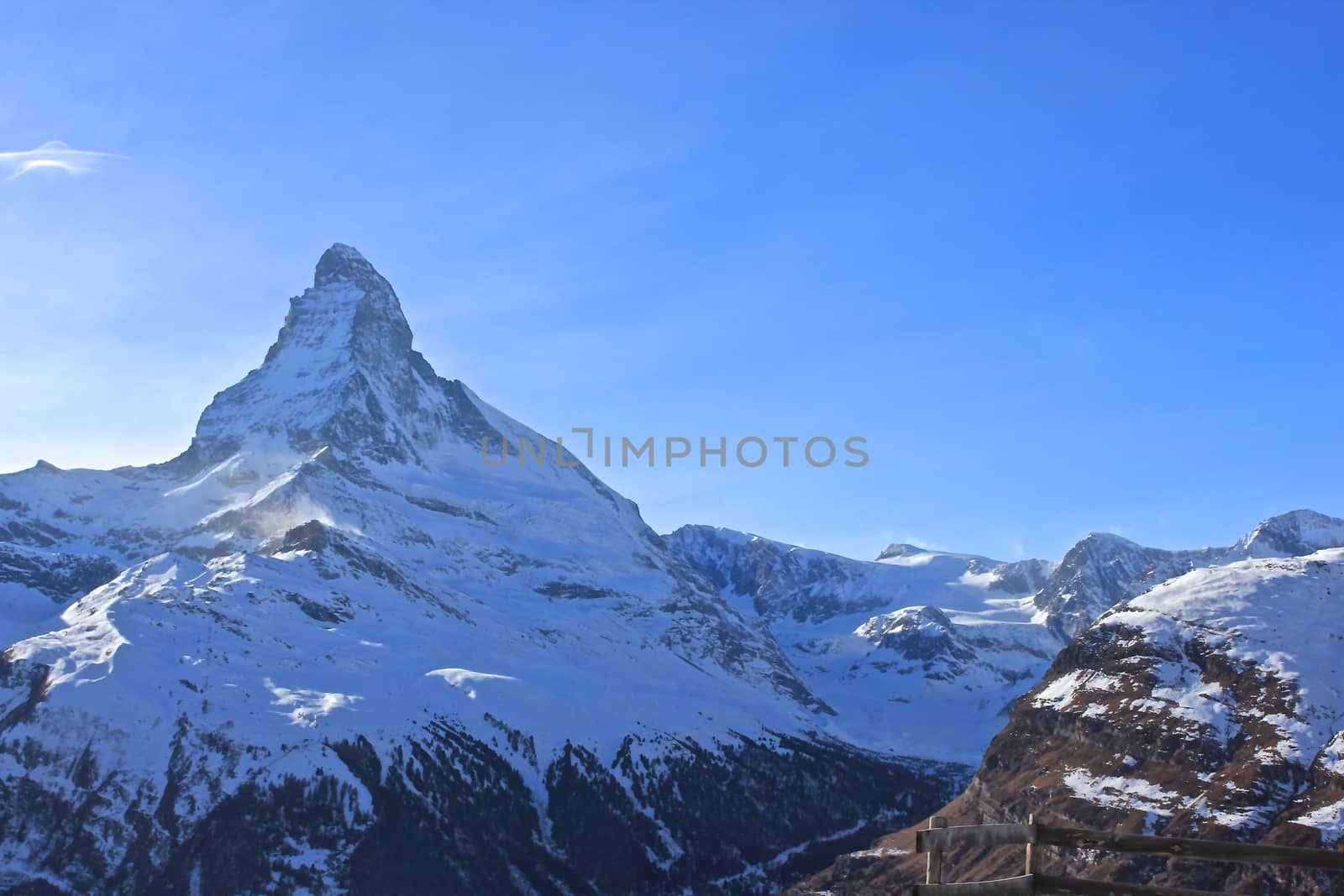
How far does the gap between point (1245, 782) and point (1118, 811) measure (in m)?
17.2

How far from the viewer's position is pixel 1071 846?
2288 centimetres

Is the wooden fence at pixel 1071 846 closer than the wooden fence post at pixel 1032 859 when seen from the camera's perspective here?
Yes

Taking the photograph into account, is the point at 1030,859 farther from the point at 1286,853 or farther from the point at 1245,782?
the point at 1245,782

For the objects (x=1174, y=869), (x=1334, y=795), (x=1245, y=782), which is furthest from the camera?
(x=1245, y=782)

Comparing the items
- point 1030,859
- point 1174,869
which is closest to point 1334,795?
point 1174,869

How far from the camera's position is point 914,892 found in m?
22.5

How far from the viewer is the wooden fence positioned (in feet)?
69.2

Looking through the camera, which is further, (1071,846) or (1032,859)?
(1032,859)

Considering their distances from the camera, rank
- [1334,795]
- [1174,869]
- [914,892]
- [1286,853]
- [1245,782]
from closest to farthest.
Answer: [1286,853] → [914,892] → [1174,869] → [1334,795] → [1245,782]

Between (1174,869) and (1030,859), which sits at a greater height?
(1030,859)

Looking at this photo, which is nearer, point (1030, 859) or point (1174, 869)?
point (1030, 859)

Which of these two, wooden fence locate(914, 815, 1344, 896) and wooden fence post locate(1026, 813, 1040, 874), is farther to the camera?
wooden fence post locate(1026, 813, 1040, 874)

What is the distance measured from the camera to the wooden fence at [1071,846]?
21.1m

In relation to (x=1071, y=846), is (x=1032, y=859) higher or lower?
lower
